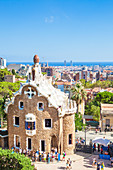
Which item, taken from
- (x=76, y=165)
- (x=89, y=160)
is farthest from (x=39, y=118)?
(x=89, y=160)

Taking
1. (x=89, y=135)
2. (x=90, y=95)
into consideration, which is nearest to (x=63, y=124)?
(x=89, y=135)

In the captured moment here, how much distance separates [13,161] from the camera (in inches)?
953

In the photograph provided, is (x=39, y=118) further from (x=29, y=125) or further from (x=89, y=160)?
(x=89, y=160)

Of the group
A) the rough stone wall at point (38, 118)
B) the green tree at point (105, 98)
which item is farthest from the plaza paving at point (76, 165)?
the green tree at point (105, 98)

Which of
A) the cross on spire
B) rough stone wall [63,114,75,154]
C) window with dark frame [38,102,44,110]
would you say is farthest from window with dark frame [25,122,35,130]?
rough stone wall [63,114,75,154]

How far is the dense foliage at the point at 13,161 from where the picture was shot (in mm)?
22917

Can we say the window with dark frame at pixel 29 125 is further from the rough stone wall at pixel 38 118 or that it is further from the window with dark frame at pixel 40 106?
the window with dark frame at pixel 40 106

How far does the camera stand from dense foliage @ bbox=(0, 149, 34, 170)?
22.9 m

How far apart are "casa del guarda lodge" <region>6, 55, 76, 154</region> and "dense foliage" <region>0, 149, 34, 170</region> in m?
4.15

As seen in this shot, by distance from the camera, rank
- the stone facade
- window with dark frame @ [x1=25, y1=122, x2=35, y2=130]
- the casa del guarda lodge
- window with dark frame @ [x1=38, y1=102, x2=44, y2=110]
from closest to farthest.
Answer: the casa del guarda lodge → window with dark frame @ [x1=38, y1=102, x2=44, y2=110] → window with dark frame @ [x1=25, y1=122, x2=35, y2=130] → the stone facade

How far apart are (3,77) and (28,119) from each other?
72895 millimetres

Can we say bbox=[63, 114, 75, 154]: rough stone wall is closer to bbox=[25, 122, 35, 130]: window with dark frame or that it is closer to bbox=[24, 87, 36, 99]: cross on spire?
bbox=[25, 122, 35, 130]: window with dark frame

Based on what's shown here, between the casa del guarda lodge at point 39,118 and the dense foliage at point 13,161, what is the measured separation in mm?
4154

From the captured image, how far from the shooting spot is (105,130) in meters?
40.1
